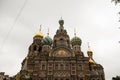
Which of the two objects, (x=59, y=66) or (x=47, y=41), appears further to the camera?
(x=47, y=41)

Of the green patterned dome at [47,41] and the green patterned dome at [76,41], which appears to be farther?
the green patterned dome at [76,41]

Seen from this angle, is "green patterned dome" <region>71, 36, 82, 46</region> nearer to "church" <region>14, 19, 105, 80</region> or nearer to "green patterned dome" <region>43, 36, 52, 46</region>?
"church" <region>14, 19, 105, 80</region>

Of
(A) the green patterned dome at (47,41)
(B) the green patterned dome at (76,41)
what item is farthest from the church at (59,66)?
(B) the green patterned dome at (76,41)

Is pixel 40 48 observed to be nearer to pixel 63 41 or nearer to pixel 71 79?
pixel 63 41

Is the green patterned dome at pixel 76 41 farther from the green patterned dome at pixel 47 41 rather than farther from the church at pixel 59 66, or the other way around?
the green patterned dome at pixel 47 41

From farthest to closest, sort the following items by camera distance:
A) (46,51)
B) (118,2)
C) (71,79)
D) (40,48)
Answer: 1. (40,48)
2. (46,51)
3. (71,79)
4. (118,2)

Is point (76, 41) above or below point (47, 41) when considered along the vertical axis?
above

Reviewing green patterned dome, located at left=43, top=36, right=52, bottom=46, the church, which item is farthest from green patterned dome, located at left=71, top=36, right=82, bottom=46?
green patterned dome, located at left=43, top=36, right=52, bottom=46

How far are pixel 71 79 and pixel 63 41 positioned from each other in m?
8.62

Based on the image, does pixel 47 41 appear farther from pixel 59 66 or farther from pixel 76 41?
pixel 59 66

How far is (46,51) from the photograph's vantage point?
41625 mm

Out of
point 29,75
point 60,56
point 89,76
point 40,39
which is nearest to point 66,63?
point 60,56

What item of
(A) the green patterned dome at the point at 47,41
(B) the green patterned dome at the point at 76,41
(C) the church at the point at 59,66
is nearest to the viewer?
(C) the church at the point at 59,66

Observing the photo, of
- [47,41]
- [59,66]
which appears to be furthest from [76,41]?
[59,66]
